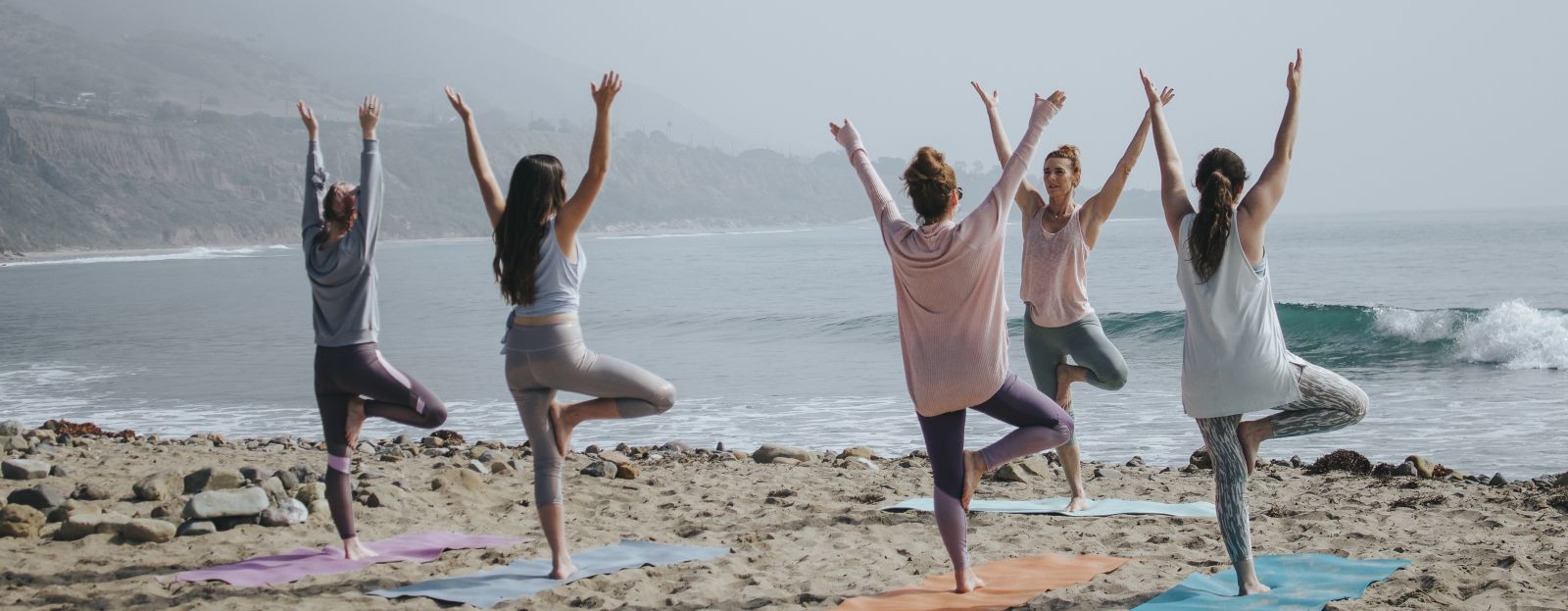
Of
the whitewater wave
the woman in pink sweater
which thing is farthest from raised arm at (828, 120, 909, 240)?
the whitewater wave

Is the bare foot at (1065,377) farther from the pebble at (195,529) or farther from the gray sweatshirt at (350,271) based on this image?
the pebble at (195,529)

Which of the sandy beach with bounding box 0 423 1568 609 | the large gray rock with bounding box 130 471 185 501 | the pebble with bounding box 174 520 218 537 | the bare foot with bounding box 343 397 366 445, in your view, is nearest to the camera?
the sandy beach with bounding box 0 423 1568 609

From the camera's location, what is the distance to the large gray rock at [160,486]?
716 cm

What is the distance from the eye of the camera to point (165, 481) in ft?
23.9

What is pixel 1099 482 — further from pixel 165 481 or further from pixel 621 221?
pixel 621 221

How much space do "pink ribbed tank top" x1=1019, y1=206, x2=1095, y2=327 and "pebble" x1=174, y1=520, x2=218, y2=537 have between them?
4427 millimetres

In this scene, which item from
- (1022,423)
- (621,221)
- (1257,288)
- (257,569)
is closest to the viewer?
(1257,288)

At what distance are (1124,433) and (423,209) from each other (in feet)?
527

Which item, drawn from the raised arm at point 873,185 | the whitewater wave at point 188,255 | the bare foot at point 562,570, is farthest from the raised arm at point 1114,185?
the whitewater wave at point 188,255

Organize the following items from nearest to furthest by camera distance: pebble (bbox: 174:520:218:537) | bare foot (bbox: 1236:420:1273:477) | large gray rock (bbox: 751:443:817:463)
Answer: bare foot (bbox: 1236:420:1273:477)
pebble (bbox: 174:520:218:537)
large gray rock (bbox: 751:443:817:463)

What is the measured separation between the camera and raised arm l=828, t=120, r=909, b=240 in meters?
4.79

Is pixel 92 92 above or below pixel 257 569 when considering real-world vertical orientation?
above

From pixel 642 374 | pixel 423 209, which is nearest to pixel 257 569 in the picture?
pixel 642 374

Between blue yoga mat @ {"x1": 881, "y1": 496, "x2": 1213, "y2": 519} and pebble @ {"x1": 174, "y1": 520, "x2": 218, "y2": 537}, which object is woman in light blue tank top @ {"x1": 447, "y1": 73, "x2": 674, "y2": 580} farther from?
blue yoga mat @ {"x1": 881, "y1": 496, "x2": 1213, "y2": 519}
